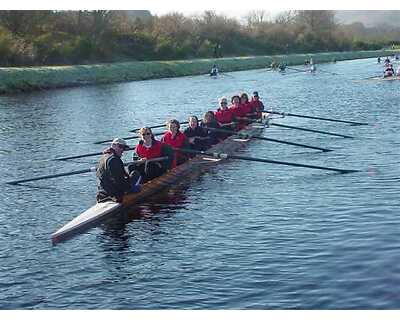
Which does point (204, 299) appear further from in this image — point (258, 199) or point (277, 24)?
point (277, 24)

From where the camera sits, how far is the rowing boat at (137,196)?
477 inches

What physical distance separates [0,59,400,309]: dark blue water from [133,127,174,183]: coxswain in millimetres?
674

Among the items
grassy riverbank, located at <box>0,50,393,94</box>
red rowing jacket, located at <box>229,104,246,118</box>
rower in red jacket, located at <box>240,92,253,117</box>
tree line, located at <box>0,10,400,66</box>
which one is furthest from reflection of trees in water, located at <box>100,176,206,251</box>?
tree line, located at <box>0,10,400,66</box>

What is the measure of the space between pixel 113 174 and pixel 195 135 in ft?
19.6

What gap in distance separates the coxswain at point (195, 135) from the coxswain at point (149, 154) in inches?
108

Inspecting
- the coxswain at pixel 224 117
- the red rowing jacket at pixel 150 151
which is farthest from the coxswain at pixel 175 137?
the coxswain at pixel 224 117

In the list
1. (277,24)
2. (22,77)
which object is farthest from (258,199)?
(277,24)

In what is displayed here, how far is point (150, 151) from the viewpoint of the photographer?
1523 cm

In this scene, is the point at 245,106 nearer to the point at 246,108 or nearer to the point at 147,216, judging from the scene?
the point at 246,108

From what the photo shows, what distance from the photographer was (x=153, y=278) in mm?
10117

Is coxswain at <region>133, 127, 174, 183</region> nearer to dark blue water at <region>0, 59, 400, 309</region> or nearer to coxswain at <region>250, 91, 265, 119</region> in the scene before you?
dark blue water at <region>0, 59, 400, 309</region>

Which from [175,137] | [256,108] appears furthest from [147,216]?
[256,108]

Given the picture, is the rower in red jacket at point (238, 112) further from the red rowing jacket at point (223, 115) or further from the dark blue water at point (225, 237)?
the dark blue water at point (225, 237)

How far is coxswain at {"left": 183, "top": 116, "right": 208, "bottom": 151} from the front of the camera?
1833 centimetres
